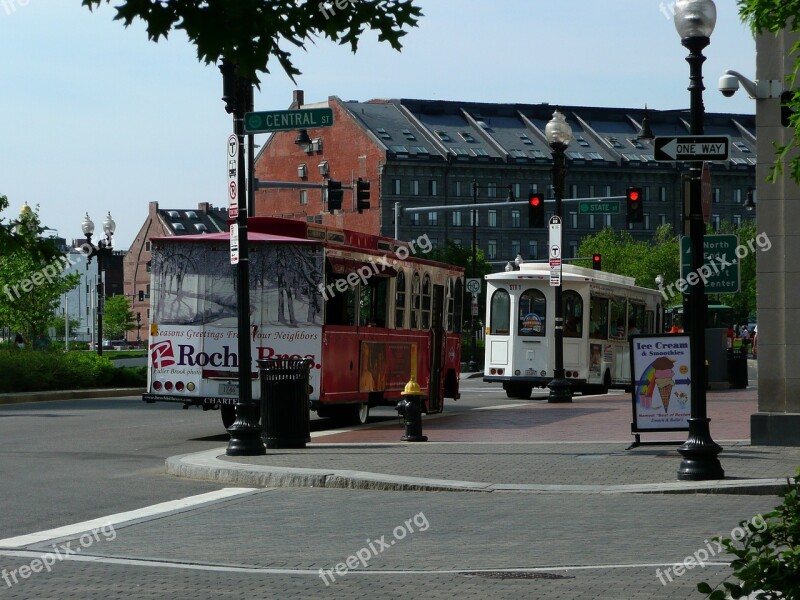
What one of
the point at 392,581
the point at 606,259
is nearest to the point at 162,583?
the point at 392,581

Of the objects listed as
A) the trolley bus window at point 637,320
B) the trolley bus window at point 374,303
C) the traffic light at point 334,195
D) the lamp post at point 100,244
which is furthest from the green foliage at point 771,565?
the lamp post at point 100,244

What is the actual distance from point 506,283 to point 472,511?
80.3ft

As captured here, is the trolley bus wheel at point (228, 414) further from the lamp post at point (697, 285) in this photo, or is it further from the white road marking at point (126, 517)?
the lamp post at point (697, 285)

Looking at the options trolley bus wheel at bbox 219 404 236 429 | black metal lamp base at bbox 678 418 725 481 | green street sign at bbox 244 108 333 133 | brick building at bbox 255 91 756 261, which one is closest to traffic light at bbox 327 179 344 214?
trolley bus wheel at bbox 219 404 236 429

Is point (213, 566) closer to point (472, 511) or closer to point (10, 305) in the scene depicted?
point (472, 511)

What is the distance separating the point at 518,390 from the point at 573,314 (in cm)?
253

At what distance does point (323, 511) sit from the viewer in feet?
43.0

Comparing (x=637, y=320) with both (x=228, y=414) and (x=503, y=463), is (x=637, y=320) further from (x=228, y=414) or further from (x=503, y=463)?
(x=503, y=463)

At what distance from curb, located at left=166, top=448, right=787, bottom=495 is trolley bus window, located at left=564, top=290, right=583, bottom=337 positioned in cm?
2112

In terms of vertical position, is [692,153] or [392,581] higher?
[692,153]

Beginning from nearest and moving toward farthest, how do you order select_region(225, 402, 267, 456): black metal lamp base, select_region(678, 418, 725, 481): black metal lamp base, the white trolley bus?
select_region(678, 418, 725, 481): black metal lamp base < select_region(225, 402, 267, 456): black metal lamp base < the white trolley bus

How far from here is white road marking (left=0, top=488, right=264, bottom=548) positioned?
37.2 feet

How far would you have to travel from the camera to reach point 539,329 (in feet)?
121

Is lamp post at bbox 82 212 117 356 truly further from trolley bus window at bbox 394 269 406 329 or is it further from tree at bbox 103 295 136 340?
tree at bbox 103 295 136 340
